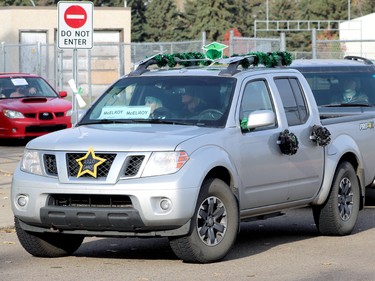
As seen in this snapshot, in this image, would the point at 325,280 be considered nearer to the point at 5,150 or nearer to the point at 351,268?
the point at 351,268

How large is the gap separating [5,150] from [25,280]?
1429 centimetres

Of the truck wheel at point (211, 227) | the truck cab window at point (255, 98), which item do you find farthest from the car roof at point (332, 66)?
the truck wheel at point (211, 227)

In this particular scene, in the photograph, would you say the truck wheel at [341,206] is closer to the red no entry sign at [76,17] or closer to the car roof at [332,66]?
the car roof at [332,66]

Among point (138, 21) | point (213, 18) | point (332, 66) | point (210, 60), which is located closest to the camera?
point (210, 60)

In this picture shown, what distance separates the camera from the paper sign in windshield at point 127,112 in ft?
34.1

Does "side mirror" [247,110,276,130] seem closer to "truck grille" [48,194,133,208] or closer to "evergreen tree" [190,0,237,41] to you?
"truck grille" [48,194,133,208]

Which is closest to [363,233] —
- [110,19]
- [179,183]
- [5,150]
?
[179,183]

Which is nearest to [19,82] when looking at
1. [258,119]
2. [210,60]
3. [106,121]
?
[210,60]

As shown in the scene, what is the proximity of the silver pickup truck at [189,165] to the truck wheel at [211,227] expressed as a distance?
0.04ft

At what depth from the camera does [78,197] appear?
9477mm

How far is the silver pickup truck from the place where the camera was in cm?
931

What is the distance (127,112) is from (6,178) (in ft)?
24.2

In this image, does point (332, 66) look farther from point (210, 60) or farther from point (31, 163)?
point (31, 163)

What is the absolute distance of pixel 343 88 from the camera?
592 inches
